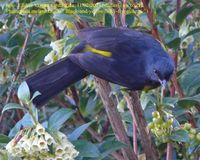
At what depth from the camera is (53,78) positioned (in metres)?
2.38

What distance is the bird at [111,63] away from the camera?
2.25m

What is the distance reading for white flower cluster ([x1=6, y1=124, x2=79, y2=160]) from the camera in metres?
1.62

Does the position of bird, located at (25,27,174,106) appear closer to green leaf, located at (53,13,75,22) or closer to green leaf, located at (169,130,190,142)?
green leaf, located at (53,13,75,22)

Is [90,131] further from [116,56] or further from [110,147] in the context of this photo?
[110,147]

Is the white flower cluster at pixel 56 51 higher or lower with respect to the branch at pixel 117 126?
higher

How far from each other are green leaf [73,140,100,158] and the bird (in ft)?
1.40

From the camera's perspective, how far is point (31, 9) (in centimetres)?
257

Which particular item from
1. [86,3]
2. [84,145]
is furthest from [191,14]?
[84,145]

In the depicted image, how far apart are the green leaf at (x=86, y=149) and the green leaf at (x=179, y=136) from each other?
27cm

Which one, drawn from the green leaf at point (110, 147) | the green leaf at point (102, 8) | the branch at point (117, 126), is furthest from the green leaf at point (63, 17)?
the green leaf at point (110, 147)

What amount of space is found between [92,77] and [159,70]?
0.42 meters

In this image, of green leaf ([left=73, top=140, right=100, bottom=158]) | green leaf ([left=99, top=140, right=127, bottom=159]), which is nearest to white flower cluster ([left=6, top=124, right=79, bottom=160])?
green leaf ([left=73, top=140, right=100, bottom=158])

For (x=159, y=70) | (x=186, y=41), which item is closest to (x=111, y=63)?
(x=159, y=70)

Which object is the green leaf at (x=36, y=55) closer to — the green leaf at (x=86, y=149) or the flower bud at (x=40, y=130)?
the green leaf at (x=86, y=149)
